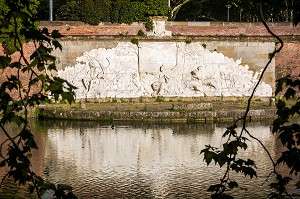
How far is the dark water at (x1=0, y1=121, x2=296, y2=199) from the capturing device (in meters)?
12.9

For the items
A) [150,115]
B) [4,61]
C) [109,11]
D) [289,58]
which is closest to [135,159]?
[150,115]

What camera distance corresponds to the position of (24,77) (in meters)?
26.5

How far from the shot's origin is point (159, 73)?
27047 mm

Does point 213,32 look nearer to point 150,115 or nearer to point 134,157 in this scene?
point 150,115

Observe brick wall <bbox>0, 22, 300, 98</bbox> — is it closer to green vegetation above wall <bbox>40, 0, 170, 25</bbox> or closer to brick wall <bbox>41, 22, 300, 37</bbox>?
brick wall <bbox>41, 22, 300, 37</bbox>

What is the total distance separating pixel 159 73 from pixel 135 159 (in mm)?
10920

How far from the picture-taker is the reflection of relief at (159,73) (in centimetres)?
2630

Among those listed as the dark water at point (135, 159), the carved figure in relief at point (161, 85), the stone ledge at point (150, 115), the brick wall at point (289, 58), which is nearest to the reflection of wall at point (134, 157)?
the dark water at point (135, 159)

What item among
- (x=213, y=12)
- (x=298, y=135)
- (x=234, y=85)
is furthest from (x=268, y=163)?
(x=213, y=12)

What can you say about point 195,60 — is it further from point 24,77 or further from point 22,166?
point 22,166

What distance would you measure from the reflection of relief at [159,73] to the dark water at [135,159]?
13.3 ft

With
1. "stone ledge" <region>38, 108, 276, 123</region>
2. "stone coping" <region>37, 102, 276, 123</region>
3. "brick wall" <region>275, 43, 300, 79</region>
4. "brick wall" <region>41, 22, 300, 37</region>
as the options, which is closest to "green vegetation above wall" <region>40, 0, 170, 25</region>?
"brick wall" <region>41, 22, 300, 37</region>

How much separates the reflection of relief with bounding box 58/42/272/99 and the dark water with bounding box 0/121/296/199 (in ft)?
13.3

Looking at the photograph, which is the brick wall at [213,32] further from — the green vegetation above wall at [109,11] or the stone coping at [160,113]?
the stone coping at [160,113]
